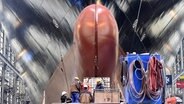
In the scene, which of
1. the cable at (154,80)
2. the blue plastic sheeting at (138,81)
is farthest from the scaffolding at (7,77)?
the cable at (154,80)

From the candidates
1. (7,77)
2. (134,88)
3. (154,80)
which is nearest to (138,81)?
(134,88)

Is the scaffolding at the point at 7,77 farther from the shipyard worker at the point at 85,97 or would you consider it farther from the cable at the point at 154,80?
the cable at the point at 154,80

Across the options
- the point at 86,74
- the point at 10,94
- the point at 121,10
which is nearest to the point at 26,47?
the point at 121,10

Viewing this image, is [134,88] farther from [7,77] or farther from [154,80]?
[7,77]

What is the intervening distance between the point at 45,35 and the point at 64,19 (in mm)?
1346

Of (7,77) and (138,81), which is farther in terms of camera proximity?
(7,77)

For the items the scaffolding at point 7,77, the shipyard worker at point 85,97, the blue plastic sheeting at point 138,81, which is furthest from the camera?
the scaffolding at point 7,77

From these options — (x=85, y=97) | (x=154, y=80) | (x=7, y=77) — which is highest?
(x=7, y=77)

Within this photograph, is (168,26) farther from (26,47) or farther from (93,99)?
(93,99)

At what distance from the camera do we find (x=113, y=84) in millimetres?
11352

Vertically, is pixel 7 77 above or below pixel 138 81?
above

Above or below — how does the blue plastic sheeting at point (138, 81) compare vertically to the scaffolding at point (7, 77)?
below

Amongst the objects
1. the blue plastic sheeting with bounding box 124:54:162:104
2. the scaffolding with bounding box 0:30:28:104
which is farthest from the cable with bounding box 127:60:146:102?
the scaffolding with bounding box 0:30:28:104

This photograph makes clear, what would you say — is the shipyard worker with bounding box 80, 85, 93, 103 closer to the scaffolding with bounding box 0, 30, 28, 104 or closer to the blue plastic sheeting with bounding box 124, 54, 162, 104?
the blue plastic sheeting with bounding box 124, 54, 162, 104
